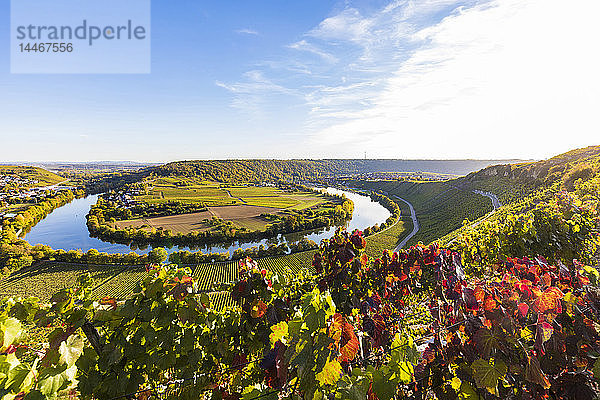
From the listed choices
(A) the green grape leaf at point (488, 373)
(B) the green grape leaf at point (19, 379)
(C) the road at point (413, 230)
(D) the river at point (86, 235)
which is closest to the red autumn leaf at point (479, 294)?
(A) the green grape leaf at point (488, 373)

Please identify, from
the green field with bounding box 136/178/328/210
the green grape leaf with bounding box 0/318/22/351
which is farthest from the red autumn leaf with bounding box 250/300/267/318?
the green field with bounding box 136/178/328/210

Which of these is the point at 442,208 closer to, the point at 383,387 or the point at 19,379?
the point at 383,387

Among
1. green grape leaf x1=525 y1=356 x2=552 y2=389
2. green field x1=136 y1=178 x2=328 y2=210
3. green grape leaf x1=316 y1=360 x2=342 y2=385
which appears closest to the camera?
green grape leaf x1=316 y1=360 x2=342 y2=385

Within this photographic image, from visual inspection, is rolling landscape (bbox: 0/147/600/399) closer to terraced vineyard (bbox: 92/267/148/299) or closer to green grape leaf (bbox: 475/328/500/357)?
green grape leaf (bbox: 475/328/500/357)

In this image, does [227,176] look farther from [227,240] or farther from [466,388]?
[466,388]

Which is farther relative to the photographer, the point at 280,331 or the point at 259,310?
the point at 259,310

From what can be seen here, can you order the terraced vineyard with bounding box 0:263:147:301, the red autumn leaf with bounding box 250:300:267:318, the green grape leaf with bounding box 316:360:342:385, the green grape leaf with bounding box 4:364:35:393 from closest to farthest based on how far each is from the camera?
the green grape leaf with bounding box 4:364:35:393 < the green grape leaf with bounding box 316:360:342:385 < the red autumn leaf with bounding box 250:300:267:318 < the terraced vineyard with bounding box 0:263:147:301

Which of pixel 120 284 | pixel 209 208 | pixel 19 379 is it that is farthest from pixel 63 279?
pixel 209 208

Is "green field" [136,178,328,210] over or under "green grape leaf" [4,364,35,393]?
under
